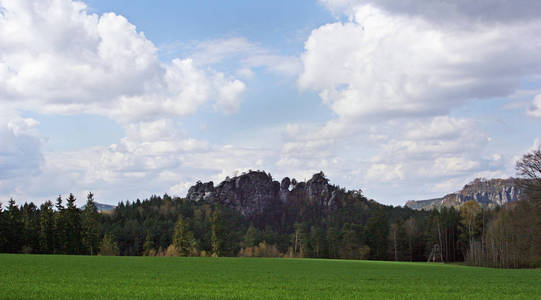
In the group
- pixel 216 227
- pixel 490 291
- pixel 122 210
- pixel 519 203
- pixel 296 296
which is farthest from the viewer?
pixel 122 210

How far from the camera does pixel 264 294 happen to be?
27625 mm

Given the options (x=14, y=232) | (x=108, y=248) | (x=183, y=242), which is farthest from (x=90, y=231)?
(x=183, y=242)

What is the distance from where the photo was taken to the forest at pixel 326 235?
90.9 meters

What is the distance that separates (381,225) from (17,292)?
123 meters

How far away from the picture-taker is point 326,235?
14862 centimetres

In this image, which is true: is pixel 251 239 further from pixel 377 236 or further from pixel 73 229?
pixel 73 229

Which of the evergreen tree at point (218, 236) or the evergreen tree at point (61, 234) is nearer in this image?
the evergreen tree at point (61, 234)

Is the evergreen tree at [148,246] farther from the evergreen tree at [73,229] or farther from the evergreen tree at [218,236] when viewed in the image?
the evergreen tree at [73,229]

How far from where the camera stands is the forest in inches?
3580

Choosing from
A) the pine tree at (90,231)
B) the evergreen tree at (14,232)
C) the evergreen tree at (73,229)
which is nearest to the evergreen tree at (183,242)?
the pine tree at (90,231)

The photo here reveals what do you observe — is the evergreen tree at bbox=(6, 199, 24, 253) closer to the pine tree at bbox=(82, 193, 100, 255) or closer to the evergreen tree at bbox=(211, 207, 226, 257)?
the pine tree at bbox=(82, 193, 100, 255)

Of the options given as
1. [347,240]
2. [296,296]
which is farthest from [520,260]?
[296,296]

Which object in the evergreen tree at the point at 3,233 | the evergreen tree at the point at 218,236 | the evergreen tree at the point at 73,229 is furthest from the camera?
the evergreen tree at the point at 218,236

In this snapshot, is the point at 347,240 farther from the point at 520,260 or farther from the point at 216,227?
the point at 520,260
